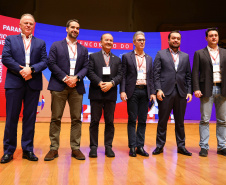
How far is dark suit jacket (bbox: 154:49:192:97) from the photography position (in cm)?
299

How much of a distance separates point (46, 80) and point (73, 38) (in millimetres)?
3390

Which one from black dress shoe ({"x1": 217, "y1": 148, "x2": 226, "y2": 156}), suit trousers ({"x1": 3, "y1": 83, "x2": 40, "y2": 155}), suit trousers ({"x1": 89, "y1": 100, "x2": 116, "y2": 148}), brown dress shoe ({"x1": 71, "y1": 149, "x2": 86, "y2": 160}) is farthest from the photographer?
black dress shoe ({"x1": 217, "y1": 148, "x2": 226, "y2": 156})

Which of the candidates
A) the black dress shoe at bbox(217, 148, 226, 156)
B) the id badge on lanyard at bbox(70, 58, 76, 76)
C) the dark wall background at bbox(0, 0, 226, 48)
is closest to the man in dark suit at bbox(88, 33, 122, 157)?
the id badge on lanyard at bbox(70, 58, 76, 76)

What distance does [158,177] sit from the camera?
206cm

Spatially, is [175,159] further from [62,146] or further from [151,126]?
[151,126]

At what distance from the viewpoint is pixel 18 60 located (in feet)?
8.47

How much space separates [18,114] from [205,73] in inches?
92.4

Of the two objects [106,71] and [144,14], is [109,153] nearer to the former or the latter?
[106,71]

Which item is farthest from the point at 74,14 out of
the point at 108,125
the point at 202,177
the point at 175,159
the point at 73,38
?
the point at 202,177

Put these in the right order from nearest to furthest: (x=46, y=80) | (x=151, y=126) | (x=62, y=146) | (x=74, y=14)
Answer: (x=62, y=146) < (x=151, y=126) < (x=46, y=80) < (x=74, y=14)

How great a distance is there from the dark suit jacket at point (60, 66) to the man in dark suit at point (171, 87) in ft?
3.23

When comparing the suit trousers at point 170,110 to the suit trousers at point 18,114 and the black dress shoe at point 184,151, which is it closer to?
the black dress shoe at point 184,151

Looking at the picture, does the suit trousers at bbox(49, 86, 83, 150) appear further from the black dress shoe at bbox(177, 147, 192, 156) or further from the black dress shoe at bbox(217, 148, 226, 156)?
the black dress shoe at bbox(217, 148, 226, 156)

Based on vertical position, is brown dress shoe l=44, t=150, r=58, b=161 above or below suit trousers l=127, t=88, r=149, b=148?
below
